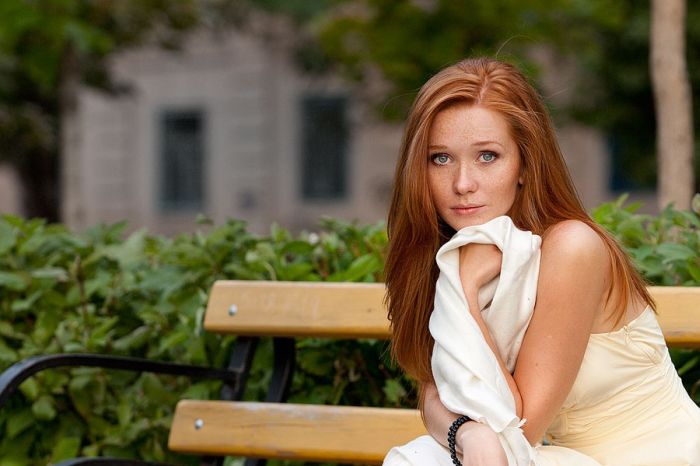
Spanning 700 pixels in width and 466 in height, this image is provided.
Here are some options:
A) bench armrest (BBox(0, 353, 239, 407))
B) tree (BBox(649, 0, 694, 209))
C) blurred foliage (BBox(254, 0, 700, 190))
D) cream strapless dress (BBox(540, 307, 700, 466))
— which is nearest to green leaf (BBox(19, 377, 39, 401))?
bench armrest (BBox(0, 353, 239, 407))

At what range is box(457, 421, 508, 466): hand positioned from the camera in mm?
1881

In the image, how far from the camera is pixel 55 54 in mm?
11336

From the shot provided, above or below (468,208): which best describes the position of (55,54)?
below

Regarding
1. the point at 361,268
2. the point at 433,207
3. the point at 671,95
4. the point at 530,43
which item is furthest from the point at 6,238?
the point at 530,43

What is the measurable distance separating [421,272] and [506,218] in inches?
8.6

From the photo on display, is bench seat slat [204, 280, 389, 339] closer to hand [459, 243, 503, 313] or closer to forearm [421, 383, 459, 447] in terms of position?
forearm [421, 383, 459, 447]

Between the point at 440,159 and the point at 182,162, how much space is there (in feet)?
69.1

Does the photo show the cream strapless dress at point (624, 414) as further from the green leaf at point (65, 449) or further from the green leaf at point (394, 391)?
the green leaf at point (65, 449)

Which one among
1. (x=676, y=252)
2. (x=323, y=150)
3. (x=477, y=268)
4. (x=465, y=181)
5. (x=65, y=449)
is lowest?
(x=323, y=150)

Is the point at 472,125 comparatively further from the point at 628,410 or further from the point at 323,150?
the point at 323,150

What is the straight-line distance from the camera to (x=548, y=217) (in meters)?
2.12

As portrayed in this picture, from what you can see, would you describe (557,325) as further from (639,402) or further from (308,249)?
(308,249)

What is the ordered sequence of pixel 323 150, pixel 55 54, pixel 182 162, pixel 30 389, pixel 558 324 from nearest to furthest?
pixel 558 324
pixel 30 389
pixel 55 54
pixel 323 150
pixel 182 162

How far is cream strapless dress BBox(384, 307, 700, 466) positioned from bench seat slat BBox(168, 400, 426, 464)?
0.62m
